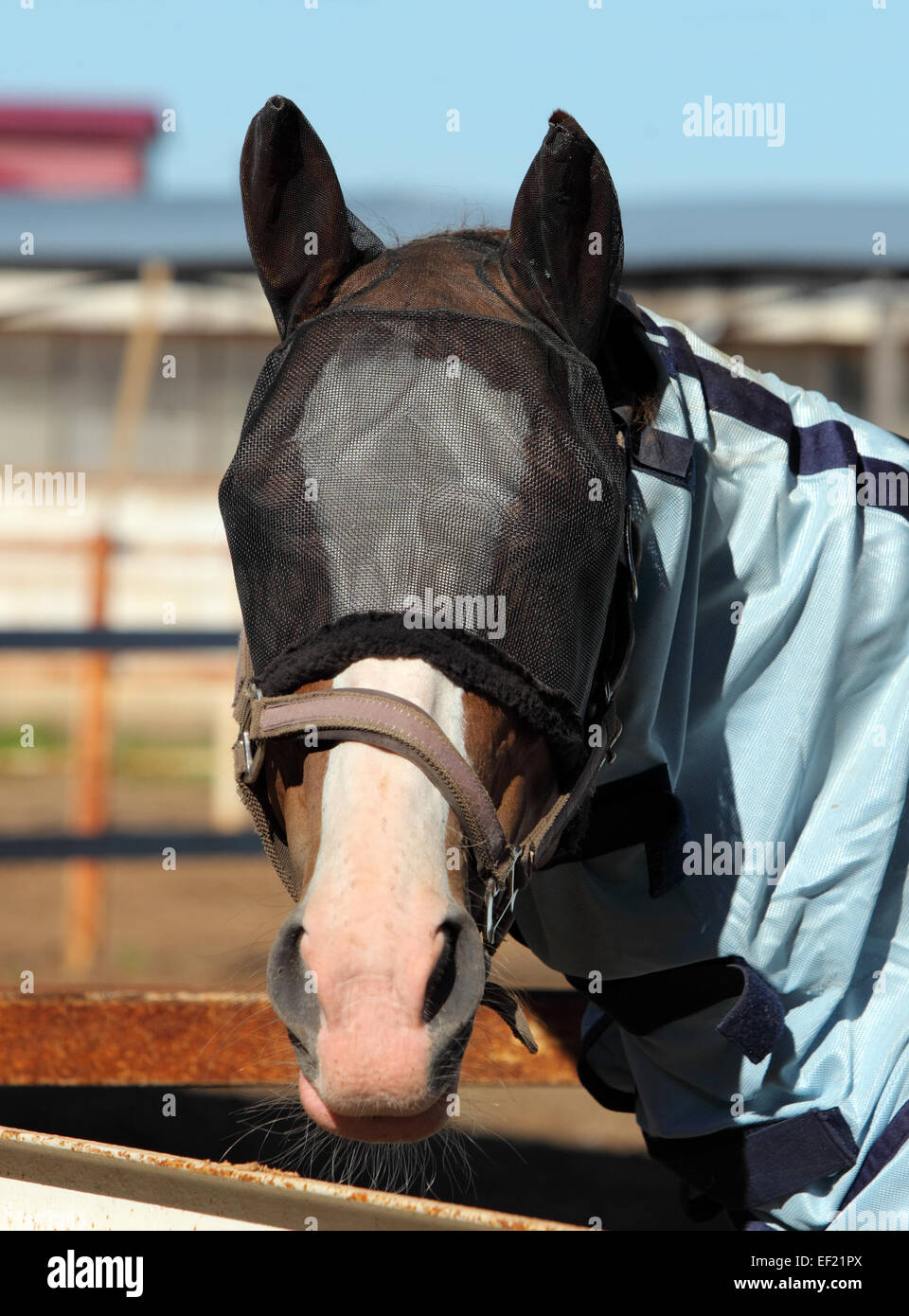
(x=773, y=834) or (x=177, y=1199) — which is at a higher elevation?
(x=773, y=834)

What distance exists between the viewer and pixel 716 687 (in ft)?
5.75

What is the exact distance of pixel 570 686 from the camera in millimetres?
1344

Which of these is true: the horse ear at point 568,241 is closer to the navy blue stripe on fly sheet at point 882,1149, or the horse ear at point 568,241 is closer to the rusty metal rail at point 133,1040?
the navy blue stripe on fly sheet at point 882,1149

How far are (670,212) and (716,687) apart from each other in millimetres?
6934

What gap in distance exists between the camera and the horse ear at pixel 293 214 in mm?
1446

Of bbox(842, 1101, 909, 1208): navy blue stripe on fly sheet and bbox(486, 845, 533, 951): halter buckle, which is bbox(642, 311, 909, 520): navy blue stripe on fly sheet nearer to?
bbox(486, 845, 533, 951): halter buckle

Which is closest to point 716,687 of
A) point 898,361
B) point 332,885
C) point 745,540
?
point 745,540

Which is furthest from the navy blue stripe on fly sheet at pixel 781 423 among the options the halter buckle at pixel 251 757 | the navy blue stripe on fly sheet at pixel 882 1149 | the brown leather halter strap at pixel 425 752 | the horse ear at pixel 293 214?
the navy blue stripe on fly sheet at pixel 882 1149

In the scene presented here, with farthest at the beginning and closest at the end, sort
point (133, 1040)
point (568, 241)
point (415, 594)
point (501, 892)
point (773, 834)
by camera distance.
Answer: point (133, 1040) → point (773, 834) → point (568, 241) → point (501, 892) → point (415, 594)

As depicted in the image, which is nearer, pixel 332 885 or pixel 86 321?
pixel 332 885

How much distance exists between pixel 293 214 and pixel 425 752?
0.71 m

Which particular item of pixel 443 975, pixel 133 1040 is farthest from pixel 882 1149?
pixel 133 1040

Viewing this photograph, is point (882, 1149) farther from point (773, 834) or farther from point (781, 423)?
point (781, 423)
